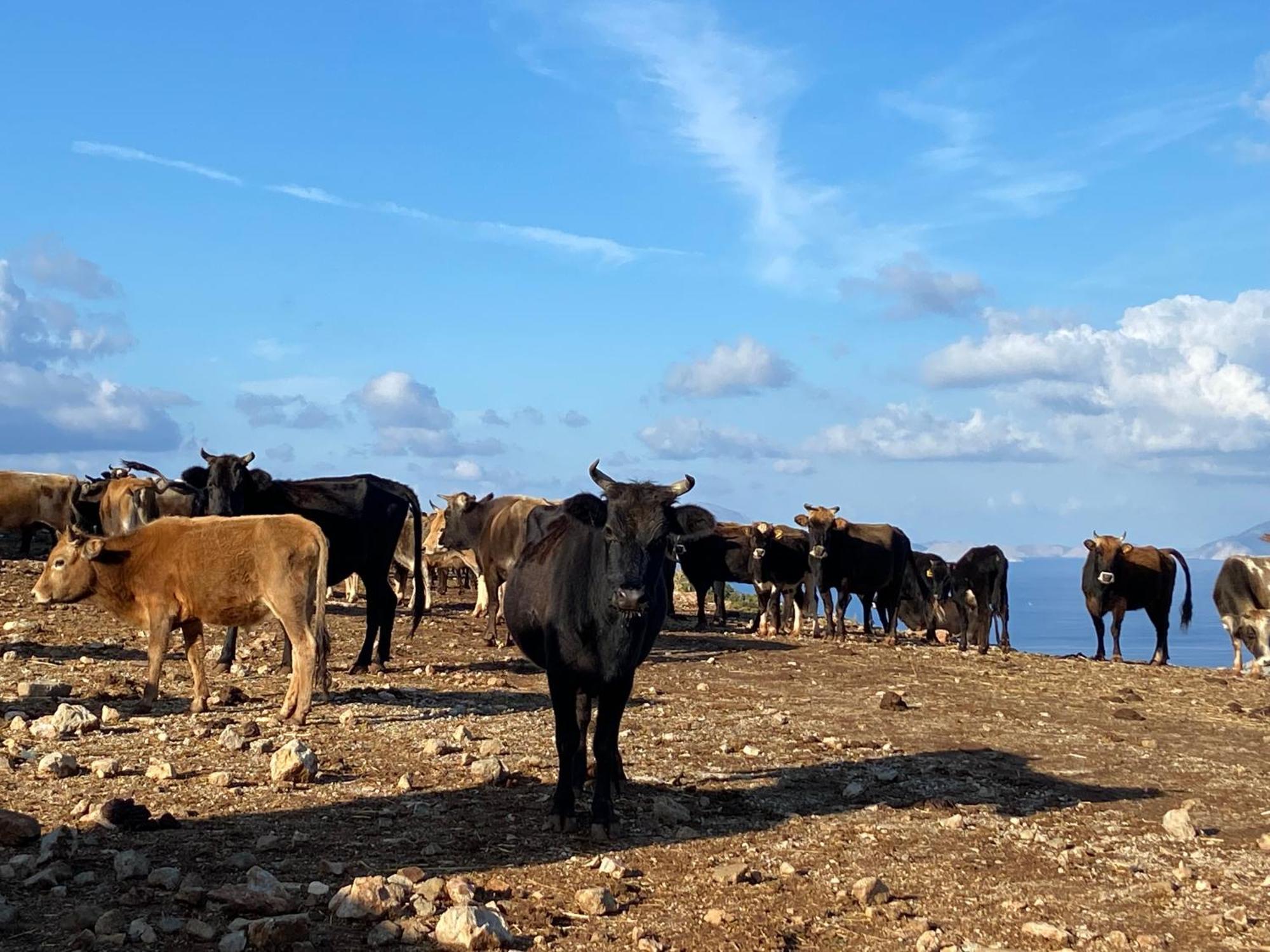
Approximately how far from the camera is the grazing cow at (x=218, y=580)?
10969mm

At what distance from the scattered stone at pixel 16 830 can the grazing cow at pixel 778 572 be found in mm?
19150

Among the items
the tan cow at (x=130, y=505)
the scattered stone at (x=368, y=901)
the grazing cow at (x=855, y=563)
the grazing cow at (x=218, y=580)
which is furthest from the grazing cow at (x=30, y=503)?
the scattered stone at (x=368, y=901)

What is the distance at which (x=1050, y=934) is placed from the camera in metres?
6.00

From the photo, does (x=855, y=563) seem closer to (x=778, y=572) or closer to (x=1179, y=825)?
(x=778, y=572)

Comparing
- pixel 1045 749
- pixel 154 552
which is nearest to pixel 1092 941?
pixel 1045 749

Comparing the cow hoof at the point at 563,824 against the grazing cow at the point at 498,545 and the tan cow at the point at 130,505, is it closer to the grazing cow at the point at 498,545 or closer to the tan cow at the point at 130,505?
the grazing cow at the point at 498,545

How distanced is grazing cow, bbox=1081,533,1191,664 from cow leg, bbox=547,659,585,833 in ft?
61.8

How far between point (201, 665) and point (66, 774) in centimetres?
260

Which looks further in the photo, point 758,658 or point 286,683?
point 758,658

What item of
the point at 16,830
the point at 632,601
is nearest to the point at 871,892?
the point at 632,601

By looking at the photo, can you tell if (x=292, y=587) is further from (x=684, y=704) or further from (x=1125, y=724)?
(x=1125, y=724)

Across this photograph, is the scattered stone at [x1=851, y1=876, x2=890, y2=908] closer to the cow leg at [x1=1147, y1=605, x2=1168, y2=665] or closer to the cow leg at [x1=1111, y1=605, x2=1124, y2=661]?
the cow leg at [x1=1147, y1=605, x2=1168, y2=665]

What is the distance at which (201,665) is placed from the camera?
35.7ft

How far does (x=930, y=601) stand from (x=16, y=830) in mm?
24958
